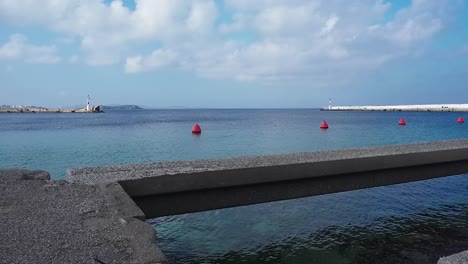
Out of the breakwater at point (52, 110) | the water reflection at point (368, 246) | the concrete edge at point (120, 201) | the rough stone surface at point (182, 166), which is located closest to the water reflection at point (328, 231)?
the water reflection at point (368, 246)

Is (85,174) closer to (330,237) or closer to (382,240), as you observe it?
(330,237)

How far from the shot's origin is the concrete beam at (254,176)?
6070mm

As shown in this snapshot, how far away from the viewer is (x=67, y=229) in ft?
12.2

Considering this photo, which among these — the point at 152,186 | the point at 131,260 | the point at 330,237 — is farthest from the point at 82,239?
the point at 330,237

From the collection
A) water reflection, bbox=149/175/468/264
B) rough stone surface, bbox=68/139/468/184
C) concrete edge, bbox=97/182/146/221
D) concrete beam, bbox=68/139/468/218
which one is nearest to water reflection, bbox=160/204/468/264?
water reflection, bbox=149/175/468/264

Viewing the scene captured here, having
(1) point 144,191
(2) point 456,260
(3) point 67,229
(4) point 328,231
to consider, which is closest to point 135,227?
(3) point 67,229

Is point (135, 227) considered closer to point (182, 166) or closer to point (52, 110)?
point (182, 166)

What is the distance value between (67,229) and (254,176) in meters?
3.73

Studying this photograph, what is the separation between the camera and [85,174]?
256 inches

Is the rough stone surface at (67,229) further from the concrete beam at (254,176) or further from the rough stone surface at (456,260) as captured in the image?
the rough stone surface at (456,260)

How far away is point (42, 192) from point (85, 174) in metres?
1.42

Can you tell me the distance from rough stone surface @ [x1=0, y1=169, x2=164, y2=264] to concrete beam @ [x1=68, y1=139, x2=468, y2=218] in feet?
3.26

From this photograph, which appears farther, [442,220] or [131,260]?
[442,220]

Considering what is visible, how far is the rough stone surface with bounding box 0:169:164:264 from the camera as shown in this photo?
3087 millimetres
